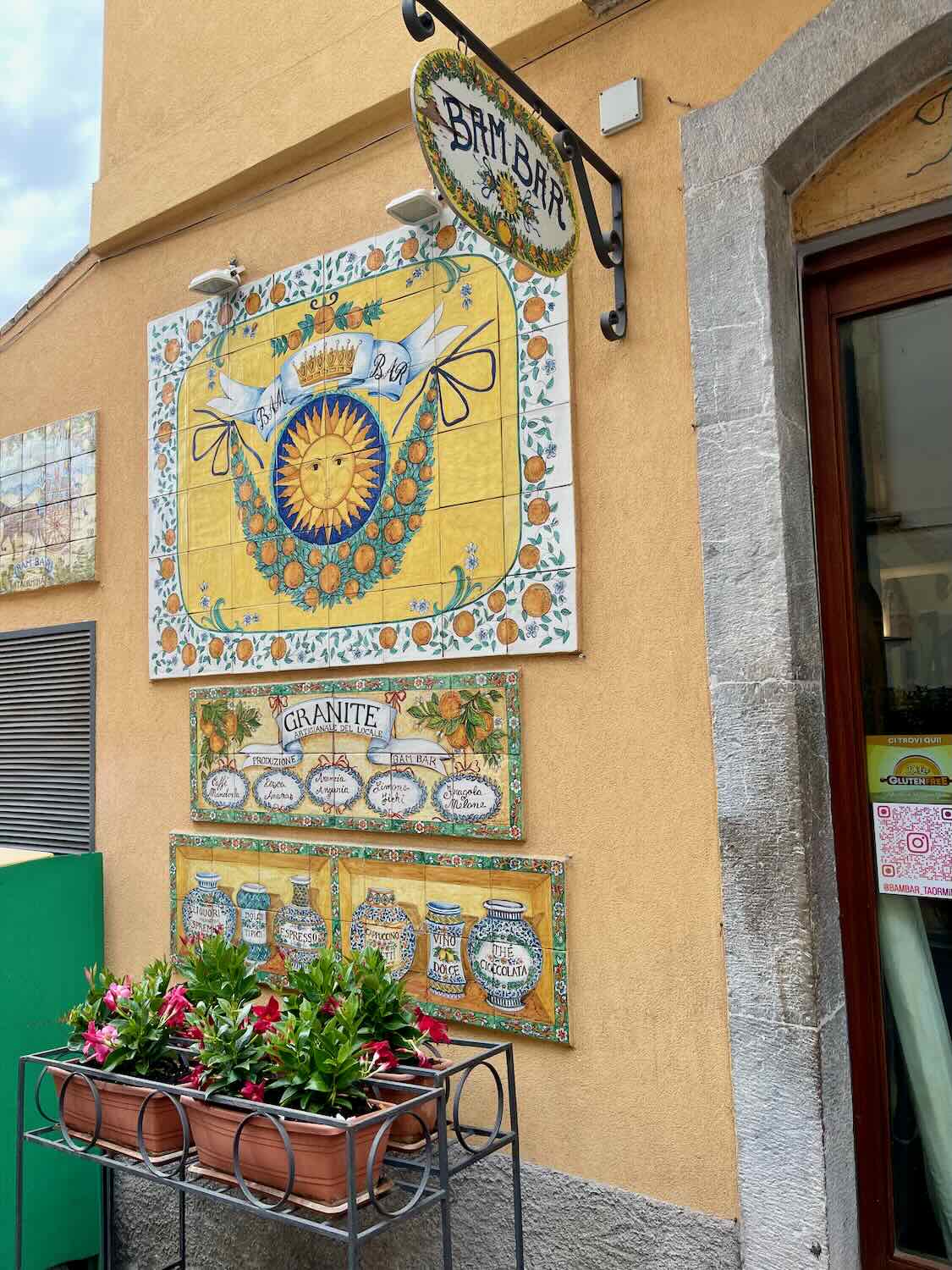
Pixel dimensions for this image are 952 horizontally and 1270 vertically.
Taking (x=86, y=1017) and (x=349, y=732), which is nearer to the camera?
(x=86, y=1017)

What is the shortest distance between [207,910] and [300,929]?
0.52m

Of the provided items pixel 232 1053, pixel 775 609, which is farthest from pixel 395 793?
pixel 775 609

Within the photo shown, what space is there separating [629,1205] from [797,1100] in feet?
2.20

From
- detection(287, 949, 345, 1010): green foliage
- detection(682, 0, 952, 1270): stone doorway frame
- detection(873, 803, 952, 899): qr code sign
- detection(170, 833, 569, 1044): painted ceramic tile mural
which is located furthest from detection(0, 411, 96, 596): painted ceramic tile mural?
detection(873, 803, 952, 899): qr code sign

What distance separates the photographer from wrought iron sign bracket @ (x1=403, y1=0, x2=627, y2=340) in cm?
267

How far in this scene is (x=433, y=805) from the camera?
3484 millimetres

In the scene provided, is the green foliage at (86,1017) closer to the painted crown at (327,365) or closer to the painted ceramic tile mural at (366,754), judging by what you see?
the painted ceramic tile mural at (366,754)

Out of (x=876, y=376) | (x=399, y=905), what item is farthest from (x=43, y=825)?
(x=876, y=376)

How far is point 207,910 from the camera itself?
4145 mm

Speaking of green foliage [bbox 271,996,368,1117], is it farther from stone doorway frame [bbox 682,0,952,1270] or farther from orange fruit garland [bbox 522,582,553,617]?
orange fruit garland [bbox 522,582,553,617]

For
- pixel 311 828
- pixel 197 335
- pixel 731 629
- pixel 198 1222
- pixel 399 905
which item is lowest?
pixel 198 1222

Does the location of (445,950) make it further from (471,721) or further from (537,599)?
(537,599)

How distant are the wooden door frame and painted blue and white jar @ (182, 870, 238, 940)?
229 cm

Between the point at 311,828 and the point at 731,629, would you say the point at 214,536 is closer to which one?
the point at 311,828
